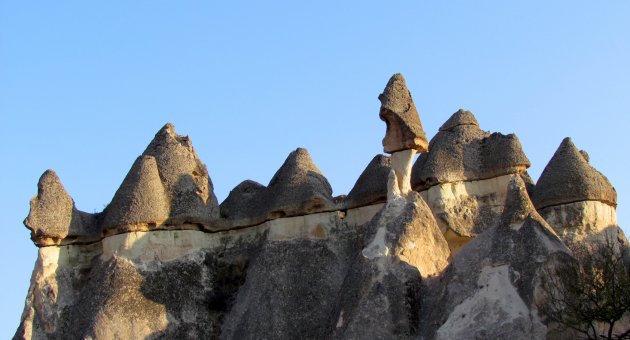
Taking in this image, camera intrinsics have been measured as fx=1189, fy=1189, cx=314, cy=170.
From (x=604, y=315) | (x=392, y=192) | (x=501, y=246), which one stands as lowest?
(x=604, y=315)

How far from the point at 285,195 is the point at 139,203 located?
10.7ft

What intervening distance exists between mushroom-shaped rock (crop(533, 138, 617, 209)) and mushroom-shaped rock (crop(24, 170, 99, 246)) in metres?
10.3

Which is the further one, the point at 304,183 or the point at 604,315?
the point at 304,183

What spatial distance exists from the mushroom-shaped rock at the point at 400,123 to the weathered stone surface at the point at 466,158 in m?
1.56

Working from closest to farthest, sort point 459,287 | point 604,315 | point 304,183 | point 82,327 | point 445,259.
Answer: point 604,315 → point 459,287 → point 445,259 → point 82,327 → point 304,183

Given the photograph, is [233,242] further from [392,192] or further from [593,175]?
[593,175]

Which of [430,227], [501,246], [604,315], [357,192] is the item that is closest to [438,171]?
[357,192]

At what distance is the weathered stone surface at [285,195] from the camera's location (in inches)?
1049

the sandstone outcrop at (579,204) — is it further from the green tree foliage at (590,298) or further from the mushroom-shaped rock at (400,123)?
the green tree foliage at (590,298)

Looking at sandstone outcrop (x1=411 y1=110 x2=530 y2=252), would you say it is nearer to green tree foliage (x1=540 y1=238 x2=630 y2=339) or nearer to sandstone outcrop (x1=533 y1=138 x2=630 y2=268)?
sandstone outcrop (x1=533 y1=138 x2=630 y2=268)

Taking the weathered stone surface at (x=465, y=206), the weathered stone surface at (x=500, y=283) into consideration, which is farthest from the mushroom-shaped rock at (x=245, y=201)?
the weathered stone surface at (x=500, y=283)

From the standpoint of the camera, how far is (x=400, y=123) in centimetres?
2470

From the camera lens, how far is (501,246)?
21047 mm

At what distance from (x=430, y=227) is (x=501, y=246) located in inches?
86.6
